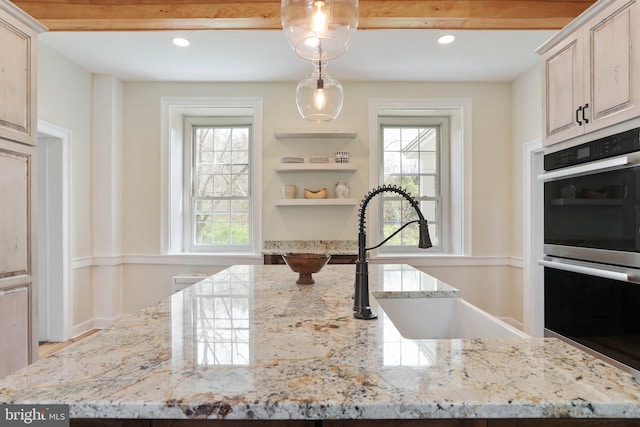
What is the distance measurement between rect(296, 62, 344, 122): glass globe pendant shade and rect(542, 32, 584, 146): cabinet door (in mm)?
1287

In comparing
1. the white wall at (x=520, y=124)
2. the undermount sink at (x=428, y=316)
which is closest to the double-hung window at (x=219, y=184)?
the white wall at (x=520, y=124)

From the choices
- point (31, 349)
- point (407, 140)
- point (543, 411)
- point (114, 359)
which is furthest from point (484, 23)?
point (31, 349)

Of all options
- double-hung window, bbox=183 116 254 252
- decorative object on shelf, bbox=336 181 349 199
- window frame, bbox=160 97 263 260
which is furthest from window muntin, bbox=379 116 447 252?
double-hung window, bbox=183 116 254 252

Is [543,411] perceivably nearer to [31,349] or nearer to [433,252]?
[31,349]

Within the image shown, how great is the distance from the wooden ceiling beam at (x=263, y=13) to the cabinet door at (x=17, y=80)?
0.45 meters

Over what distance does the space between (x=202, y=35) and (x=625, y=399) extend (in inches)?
133

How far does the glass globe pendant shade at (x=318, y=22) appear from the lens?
1462 mm

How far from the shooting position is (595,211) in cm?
189

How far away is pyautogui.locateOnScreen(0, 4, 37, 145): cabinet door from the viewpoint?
6.69 ft

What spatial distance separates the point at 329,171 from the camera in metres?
4.16

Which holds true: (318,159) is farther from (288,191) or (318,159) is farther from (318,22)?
(318,22)

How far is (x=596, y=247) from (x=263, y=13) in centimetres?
237

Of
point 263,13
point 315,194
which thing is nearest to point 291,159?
point 315,194

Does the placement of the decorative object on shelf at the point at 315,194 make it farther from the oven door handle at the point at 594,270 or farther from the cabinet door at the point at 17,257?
the cabinet door at the point at 17,257
